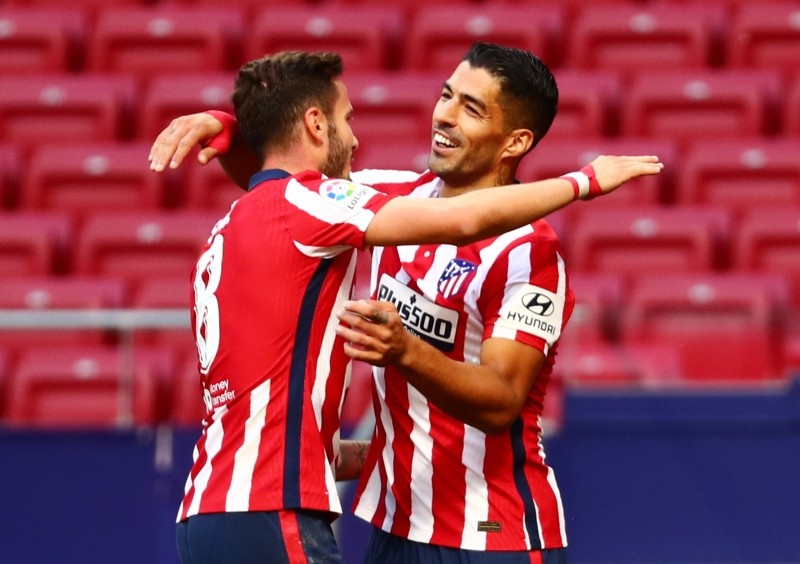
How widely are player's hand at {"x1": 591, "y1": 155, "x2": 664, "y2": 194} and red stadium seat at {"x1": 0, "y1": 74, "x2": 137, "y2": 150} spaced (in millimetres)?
6048

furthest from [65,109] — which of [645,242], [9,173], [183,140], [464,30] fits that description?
[183,140]

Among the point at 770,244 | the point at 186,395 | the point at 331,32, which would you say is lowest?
the point at 186,395

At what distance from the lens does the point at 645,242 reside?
7.82 m

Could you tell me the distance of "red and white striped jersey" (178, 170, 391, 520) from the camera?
3.43 metres

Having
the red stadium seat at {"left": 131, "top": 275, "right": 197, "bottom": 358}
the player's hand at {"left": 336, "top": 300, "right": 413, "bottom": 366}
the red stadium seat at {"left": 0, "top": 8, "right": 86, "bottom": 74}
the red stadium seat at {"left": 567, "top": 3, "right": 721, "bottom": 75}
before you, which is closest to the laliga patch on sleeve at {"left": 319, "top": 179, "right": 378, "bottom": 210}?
the player's hand at {"left": 336, "top": 300, "right": 413, "bottom": 366}

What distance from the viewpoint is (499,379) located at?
3.58m

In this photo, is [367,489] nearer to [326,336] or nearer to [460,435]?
[460,435]

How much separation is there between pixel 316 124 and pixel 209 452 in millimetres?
875

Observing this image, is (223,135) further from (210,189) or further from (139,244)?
(210,189)

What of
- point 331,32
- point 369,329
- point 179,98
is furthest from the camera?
point 331,32

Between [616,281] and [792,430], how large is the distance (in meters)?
1.35

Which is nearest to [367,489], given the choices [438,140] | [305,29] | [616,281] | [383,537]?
[383,537]

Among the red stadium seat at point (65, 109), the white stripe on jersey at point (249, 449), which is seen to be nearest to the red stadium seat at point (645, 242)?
the red stadium seat at point (65, 109)

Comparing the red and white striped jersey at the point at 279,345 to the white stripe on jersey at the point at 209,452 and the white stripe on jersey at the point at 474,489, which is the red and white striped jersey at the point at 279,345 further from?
the white stripe on jersey at the point at 474,489
